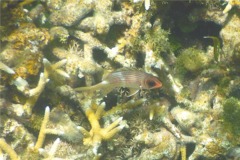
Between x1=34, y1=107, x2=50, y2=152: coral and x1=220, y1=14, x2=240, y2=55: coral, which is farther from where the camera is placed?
x1=220, y1=14, x2=240, y2=55: coral

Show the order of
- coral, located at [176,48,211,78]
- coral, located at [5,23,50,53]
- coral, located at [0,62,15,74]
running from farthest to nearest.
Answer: coral, located at [176,48,211,78]
coral, located at [5,23,50,53]
coral, located at [0,62,15,74]

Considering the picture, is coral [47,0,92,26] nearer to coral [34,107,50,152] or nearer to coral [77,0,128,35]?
coral [77,0,128,35]

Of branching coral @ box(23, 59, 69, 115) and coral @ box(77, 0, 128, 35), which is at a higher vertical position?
coral @ box(77, 0, 128, 35)

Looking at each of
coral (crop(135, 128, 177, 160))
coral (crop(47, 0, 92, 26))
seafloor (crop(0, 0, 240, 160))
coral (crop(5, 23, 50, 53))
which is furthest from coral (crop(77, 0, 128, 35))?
coral (crop(135, 128, 177, 160))

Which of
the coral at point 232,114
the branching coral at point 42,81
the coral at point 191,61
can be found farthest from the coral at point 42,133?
the coral at point 232,114

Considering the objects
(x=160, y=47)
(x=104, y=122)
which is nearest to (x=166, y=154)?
(x=104, y=122)

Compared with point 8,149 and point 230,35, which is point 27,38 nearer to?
point 8,149

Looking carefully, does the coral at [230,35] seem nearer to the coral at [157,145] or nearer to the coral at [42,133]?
the coral at [157,145]

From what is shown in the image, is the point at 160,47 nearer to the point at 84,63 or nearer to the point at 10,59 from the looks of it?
the point at 84,63
